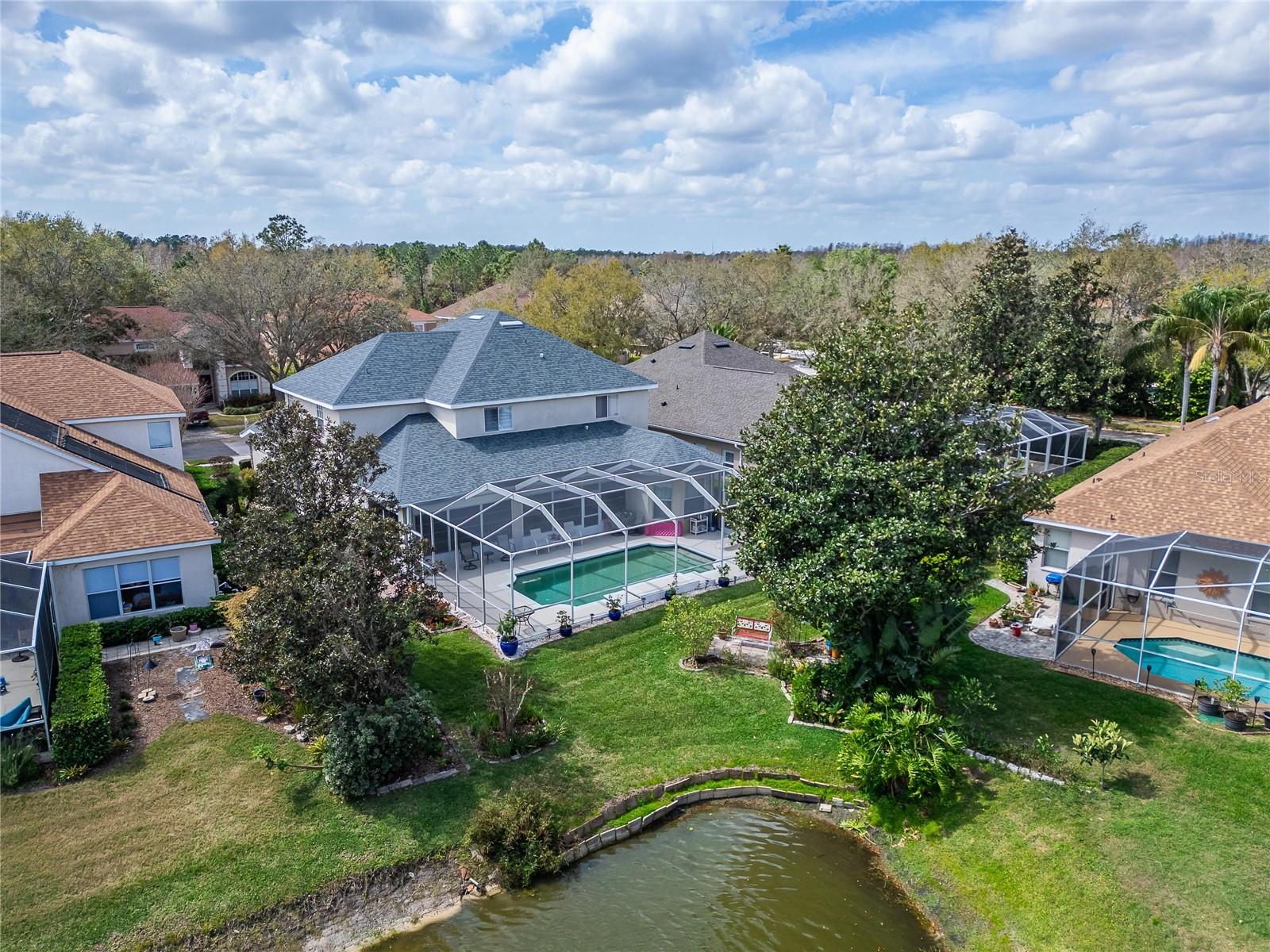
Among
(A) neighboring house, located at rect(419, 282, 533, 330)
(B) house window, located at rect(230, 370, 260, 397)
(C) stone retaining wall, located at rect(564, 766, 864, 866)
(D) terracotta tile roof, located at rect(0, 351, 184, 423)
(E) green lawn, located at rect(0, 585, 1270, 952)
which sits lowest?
(C) stone retaining wall, located at rect(564, 766, 864, 866)

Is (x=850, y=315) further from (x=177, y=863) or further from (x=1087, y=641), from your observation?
(x=177, y=863)

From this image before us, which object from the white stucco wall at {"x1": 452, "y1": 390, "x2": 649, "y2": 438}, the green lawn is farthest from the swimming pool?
the white stucco wall at {"x1": 452, "y1": 390, "x2": 649, "y2": 438}

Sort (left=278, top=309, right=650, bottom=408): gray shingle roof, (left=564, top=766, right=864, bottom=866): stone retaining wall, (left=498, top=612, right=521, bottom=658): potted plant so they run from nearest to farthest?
(left=564, top=766, right=864, bottom=866): stone retaining wall
(left=498, top=612, right=521, bottom=658): potted plant
(left=278, top=309, right=650, bottom=408): gray shingle roof

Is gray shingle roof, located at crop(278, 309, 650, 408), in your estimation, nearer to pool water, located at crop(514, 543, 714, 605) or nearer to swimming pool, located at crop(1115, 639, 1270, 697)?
pool water, located at crop(514, 543, 714, 605)

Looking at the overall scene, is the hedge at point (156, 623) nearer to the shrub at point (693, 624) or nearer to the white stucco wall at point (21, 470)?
the white stucco wall at point (21, 470)

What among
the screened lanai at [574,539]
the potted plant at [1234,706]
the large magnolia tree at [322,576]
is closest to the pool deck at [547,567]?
the screened lanai at [574,539]

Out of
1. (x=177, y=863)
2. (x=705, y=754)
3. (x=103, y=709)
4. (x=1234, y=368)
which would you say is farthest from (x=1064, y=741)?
(x=1234, y=368)

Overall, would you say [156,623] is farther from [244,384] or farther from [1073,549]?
[244,384]
